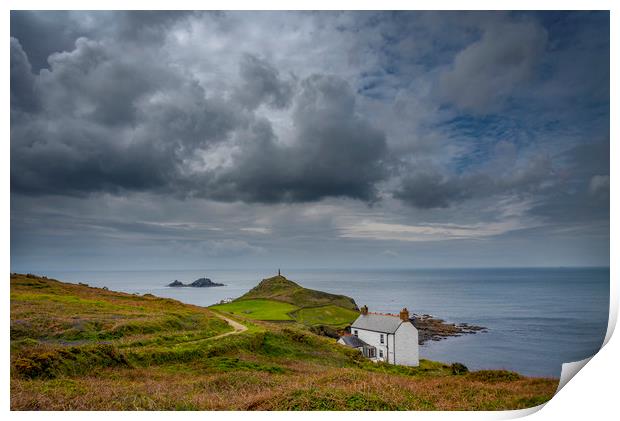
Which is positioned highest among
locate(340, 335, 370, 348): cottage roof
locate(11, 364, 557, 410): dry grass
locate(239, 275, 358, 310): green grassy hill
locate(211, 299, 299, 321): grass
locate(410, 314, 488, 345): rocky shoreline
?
locate(239, 275, 358, 310): green grassy hill

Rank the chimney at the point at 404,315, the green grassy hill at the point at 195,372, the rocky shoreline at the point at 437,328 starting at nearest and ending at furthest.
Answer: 1. the green grassy hill at the point at 195,372
2. the chimney at the point at 404,315
3. the rocky shoreline at the point at 437,328

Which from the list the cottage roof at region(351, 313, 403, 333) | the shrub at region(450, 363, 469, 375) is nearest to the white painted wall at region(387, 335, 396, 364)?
the cottage roof at region(351, 313, 403, 333)

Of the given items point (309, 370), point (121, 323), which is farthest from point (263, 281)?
point (309, 370)

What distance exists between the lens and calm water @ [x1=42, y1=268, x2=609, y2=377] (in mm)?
8344

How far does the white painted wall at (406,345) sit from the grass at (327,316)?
12.7ft

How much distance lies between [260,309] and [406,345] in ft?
23.1

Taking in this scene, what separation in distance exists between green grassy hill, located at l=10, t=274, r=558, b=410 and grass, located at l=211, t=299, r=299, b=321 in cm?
451

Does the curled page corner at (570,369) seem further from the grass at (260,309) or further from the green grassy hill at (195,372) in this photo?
the grass at (260,309)

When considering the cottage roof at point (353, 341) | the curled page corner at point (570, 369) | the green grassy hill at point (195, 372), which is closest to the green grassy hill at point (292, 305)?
the cottage roof at point (353, 341)

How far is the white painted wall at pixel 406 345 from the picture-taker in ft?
46.7

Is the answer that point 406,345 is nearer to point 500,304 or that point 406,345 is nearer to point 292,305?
point 292,305

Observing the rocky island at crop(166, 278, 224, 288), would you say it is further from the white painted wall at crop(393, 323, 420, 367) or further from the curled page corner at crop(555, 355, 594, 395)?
the curled page corner at crop(555, 355, 594, 395)

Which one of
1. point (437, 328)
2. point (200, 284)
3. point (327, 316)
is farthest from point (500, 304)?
point (200, 284)

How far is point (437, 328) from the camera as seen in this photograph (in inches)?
675
